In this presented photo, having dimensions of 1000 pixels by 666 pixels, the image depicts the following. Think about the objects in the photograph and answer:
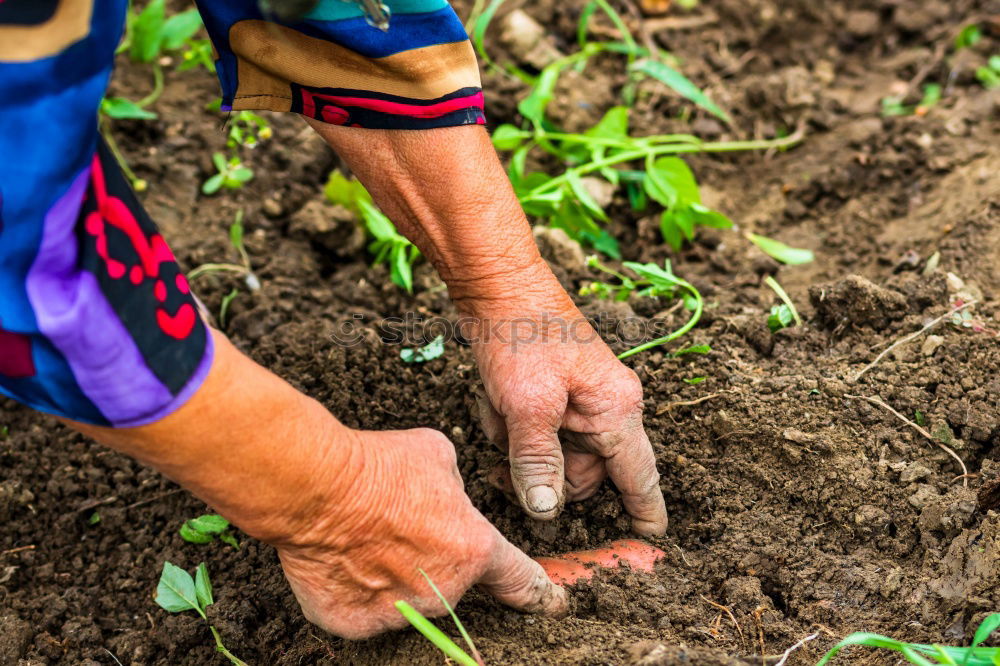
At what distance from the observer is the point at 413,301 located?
253 cm

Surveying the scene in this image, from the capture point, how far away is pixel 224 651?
1712 millimetres

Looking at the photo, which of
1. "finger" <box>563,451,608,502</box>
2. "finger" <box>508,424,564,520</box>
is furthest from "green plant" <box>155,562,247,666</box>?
"finger" <box>563,451,608,502</box>

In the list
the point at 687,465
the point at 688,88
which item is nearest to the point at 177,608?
the point at 687,465

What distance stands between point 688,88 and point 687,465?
1.49 metres

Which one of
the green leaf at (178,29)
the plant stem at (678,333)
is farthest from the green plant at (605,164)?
the green leaf at (178,29)

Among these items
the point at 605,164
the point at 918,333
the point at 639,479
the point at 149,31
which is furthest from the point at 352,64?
the point at 149,31

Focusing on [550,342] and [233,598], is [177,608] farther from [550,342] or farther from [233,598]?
[550,342]

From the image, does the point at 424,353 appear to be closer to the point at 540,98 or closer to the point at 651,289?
the point at 651,289

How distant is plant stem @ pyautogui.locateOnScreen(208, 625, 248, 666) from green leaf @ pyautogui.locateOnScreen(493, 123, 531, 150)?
66.7 inches

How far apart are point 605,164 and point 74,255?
6.17 ft

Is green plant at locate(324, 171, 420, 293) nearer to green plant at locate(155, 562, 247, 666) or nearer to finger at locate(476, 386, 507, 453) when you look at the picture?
finger at locate(476, 386, 507, 453)

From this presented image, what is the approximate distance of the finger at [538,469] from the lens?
1704mm

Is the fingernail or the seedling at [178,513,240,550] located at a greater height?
the fingernail

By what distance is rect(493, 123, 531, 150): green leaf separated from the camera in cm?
282
